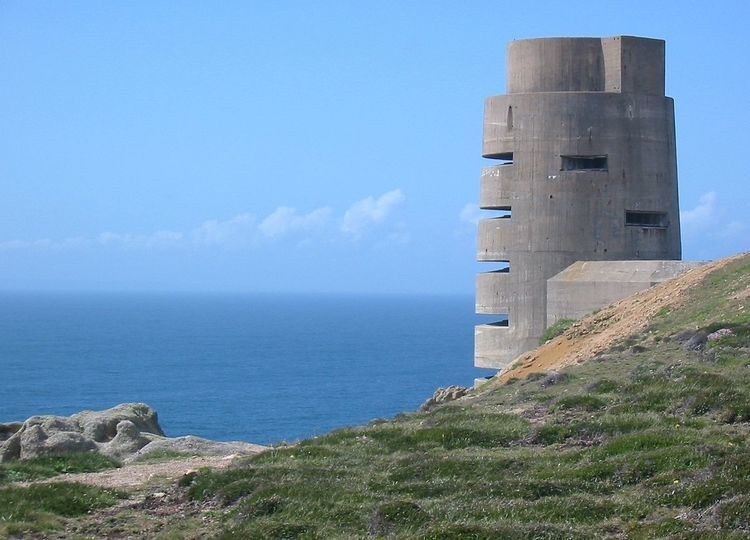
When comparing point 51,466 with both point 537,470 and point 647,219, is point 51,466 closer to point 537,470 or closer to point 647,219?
point 537,470

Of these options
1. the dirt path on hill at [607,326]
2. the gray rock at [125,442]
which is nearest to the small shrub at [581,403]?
the gray rock at [125,442]

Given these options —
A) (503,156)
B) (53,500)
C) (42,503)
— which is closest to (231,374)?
(503,156)

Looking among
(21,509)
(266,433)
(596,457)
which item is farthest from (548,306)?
(266,433)

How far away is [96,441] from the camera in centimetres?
2192

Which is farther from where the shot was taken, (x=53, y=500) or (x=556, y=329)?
(x=556, y=329)

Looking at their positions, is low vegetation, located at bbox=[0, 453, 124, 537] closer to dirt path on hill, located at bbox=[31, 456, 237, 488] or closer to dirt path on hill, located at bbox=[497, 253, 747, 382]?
dirt path on hill, located at bbox=[31, 456, 237, 488]

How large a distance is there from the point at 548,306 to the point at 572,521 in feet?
74.2

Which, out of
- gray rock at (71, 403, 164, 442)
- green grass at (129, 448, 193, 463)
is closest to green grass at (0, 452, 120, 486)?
green grass at (129, 448, 193, 463)

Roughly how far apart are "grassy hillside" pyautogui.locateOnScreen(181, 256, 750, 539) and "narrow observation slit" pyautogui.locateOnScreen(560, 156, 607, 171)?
1570 centimetres

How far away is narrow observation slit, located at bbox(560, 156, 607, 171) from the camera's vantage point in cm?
3547

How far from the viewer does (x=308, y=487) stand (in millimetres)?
13461

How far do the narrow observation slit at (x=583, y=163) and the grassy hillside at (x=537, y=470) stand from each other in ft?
51.5

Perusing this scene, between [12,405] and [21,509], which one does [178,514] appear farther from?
[12,405]

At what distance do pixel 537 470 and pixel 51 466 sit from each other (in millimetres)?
6624
